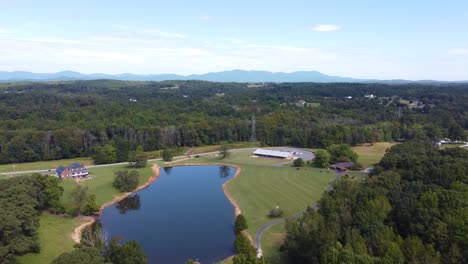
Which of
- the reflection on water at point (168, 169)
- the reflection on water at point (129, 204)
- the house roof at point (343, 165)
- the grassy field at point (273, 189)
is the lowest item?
the reflection on water at point (168, 169)

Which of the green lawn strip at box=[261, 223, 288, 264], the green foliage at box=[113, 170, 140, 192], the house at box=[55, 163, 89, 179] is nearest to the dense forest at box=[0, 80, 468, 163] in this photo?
the house at box=[55, 163, 89, 179]

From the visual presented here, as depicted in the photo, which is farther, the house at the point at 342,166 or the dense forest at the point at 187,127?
the dense forest at the point at 187,127

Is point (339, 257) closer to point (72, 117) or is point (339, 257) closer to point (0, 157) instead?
point (0, 157)

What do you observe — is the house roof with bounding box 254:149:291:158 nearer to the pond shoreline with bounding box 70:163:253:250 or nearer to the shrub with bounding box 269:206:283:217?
the pond shoreline with bounding box 70:163:253:250

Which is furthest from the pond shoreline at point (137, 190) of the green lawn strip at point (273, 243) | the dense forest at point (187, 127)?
the dense forest at point (187, 127)

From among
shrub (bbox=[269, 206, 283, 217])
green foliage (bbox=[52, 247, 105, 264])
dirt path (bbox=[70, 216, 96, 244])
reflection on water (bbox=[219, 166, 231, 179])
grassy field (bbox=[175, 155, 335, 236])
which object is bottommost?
reflection on water (bbox=[219, 166, 231, 179])

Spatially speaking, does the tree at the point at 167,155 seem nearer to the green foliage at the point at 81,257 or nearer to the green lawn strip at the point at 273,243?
the green lawn strip at the point at 273,243
